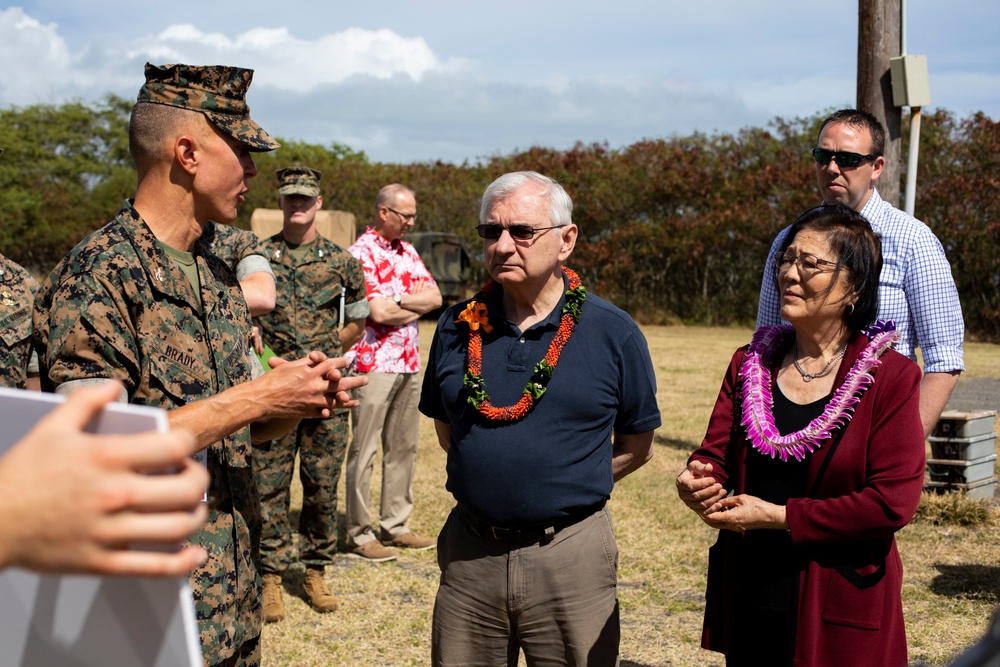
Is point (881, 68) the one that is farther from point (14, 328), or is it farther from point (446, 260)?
point (446, 260)

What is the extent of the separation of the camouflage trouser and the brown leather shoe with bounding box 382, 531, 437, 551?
2.79 feet

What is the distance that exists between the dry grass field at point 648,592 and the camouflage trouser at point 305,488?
13.1 inches

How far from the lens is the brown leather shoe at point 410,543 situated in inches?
268

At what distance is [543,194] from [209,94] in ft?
4.01

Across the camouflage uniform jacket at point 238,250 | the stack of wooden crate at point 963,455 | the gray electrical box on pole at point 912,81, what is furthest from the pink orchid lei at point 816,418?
the stack of wooden crate at point 963,455

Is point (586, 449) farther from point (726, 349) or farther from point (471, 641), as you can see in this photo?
point (726, 349)

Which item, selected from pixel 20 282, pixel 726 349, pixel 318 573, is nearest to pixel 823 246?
pixel 20 282

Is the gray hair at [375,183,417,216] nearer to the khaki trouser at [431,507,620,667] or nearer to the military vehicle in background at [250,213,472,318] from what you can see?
the khaki trouser at [431,507,620,667]

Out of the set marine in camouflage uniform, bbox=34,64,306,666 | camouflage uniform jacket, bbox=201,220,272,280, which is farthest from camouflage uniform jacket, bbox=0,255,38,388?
marine in camouflage uniform, bbox=34,64,306,666

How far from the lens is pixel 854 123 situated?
4.21 m

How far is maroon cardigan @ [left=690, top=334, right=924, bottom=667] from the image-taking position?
2.70 meters

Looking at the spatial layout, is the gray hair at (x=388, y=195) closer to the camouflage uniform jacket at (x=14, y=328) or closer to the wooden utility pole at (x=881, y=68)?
the camouflage uniform jacket at (x=14, y=328)

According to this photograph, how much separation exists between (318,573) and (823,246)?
3961 mm

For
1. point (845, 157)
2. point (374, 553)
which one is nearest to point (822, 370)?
point (845, 157)
